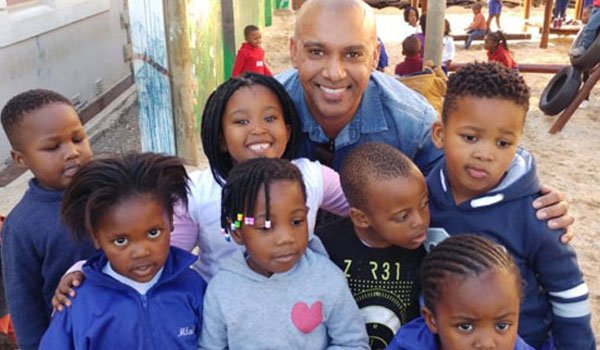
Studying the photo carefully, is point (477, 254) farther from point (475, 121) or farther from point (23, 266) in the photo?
point (23, 266)

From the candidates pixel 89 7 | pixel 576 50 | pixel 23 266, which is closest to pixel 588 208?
pixel 576 50

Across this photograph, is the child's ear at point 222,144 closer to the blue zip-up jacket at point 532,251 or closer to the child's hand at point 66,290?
the child's hand at point 66,290

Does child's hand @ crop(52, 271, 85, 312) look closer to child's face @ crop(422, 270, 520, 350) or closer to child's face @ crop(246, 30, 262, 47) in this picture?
child's face @ crop(422, 270, 520, 350)

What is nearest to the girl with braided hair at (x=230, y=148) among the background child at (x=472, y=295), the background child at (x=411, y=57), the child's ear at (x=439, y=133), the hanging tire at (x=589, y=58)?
the child's ear at (x=439, y=133)

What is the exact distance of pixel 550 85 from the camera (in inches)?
313

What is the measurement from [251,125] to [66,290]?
2.42ft

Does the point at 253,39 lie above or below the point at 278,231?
below

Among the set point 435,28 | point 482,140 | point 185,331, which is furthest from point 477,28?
point 185,331

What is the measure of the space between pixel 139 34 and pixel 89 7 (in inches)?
120

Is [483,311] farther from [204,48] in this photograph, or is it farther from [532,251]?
[204,48]

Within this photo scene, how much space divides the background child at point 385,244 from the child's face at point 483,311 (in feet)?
0.95

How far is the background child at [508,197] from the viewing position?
177cm

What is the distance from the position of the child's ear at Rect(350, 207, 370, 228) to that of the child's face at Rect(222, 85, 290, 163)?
32 cm

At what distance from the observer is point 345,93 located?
2.17m
